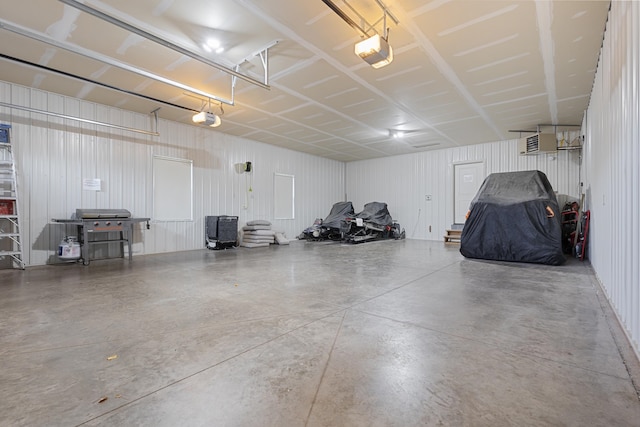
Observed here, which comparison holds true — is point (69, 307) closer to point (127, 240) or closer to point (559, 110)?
point (127, 240)

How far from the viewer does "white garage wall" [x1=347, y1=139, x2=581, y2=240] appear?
755 centimetres

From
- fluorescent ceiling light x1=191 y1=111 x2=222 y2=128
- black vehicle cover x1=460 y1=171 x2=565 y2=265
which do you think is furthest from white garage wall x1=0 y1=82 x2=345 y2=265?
black vehicle cover x1=460 y1=171 x2=565 y2=265

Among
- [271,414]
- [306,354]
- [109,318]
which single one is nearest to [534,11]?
[306,354]

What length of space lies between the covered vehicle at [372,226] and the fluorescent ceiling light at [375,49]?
5.88 meters

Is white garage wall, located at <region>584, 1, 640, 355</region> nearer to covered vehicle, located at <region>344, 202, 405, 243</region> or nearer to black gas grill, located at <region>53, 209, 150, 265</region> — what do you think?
covered vehicle, located at <region>344, 202, 405, 243</region>

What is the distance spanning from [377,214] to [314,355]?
7994 millimetres

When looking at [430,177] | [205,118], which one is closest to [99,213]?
[205,118]

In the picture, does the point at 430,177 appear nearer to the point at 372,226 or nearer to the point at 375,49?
the point at 372,226

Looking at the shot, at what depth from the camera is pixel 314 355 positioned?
1.90 m

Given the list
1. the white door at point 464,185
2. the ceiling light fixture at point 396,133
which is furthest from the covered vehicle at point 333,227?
the white door at point 464,185

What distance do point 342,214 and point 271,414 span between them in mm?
8324

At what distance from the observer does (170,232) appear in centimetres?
690

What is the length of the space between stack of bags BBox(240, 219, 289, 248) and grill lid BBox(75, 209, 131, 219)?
2976mm

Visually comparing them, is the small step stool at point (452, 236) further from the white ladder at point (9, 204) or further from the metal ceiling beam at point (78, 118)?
the white ladder at point (9, 204)
